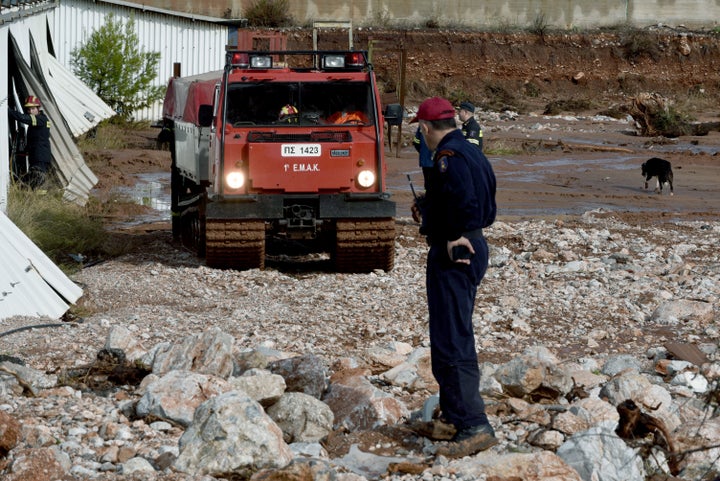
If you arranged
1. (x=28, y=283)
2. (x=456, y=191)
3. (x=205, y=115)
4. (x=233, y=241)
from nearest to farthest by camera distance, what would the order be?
(x=456, y=191) → (x=28, y=283) → (x=233, y=241) → (x=205, y=115)

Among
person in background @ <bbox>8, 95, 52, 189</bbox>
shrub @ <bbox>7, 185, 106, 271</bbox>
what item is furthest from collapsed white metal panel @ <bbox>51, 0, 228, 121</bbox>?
shrub @ <bbox>7, 185, 106, 271</bbox>

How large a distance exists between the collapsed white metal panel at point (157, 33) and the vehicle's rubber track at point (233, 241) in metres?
21.5

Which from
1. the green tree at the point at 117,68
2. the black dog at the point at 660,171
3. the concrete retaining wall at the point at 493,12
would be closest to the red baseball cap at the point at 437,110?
the black dog at the point at 660,171

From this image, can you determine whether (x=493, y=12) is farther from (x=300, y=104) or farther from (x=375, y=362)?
(x=375, y=362)

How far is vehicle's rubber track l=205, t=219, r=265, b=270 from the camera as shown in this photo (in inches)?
495

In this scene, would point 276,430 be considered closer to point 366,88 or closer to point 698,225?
point 366,88

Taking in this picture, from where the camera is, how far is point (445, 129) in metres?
6.07

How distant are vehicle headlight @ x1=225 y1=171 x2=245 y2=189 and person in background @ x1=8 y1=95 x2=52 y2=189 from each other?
5830mm

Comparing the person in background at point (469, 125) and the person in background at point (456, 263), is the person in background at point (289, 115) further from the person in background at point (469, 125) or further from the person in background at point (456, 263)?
the person in background at point (456, 263)

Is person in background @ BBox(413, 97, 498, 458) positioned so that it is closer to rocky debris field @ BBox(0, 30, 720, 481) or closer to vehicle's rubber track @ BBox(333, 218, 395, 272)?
rocky debris field @ BBox(0, 30, 720, 481)

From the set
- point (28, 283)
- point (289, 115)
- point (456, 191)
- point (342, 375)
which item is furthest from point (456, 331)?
point (289, 115)

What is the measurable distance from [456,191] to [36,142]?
12.9 metres

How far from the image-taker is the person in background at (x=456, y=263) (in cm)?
590

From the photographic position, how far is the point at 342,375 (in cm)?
743
